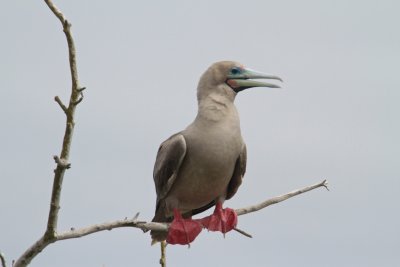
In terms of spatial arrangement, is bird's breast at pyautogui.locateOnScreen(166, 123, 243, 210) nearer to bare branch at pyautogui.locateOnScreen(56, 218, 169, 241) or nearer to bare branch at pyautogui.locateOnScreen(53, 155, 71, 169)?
bare branch at pyautogui.locateOnScreen(56, 218, 169, 241)

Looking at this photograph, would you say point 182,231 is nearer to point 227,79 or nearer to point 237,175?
point 237,175

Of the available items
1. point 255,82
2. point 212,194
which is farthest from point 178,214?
point 255,82

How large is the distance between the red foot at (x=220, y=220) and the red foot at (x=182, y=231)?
140 mm

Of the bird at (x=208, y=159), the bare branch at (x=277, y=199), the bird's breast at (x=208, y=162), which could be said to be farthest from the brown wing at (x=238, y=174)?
the bare branch at (x=277, y=199)

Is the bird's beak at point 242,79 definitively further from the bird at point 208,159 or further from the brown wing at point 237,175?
the brown wing at point 237,175

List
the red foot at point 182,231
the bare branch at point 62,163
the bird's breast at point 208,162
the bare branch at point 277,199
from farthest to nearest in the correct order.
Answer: the red foot at point 182,231 < the bird's breast at point 208,162 < the bare branch at point 277,199 < the bare branch at point 62,163

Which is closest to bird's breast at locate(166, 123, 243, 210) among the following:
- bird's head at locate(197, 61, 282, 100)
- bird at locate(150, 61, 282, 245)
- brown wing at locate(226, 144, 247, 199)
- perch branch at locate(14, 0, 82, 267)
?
bird at locate(150, 61, 282, 245)

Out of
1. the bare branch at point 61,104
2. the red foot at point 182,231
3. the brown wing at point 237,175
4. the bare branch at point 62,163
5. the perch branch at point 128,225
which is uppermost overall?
the bare branch at point 61,104

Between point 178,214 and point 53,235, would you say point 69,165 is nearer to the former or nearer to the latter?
point 53,235

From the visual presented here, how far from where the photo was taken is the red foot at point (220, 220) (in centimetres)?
903

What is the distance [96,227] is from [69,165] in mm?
793

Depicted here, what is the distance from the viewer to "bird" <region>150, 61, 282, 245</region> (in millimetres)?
8797

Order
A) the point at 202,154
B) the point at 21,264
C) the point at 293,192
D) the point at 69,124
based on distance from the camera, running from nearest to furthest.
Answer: the point at 69,124, the point at 21,264, the point at 293,192, the point at 202,154

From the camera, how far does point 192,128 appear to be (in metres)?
8.95
